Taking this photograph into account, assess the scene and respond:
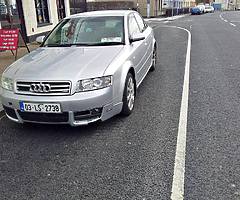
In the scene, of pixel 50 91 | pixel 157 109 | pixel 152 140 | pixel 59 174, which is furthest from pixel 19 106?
pixel 157 109

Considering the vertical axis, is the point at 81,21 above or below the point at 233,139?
above

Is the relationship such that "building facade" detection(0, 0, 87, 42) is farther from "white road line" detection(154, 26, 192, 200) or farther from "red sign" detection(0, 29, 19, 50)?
"white road line" detection(154, 26, 192, 200)

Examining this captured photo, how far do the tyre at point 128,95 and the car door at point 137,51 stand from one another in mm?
349

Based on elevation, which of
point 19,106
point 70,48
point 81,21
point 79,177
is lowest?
point 79,177

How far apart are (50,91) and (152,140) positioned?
1.45m

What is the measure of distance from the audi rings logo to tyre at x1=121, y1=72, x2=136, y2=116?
1116 mm

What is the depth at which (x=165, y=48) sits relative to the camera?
10.6m

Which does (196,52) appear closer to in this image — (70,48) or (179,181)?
(70,48)

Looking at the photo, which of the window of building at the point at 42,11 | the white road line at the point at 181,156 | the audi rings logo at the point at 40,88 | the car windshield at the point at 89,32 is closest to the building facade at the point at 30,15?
the window of building at the point at 42,11

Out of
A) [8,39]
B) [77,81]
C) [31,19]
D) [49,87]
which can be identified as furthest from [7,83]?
[31,19]

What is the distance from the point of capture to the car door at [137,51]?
468cm

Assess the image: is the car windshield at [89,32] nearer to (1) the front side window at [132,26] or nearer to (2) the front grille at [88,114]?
(1) the front side window at [132,26]

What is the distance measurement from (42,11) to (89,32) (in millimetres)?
9488

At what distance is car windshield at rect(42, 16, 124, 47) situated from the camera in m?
4.71
